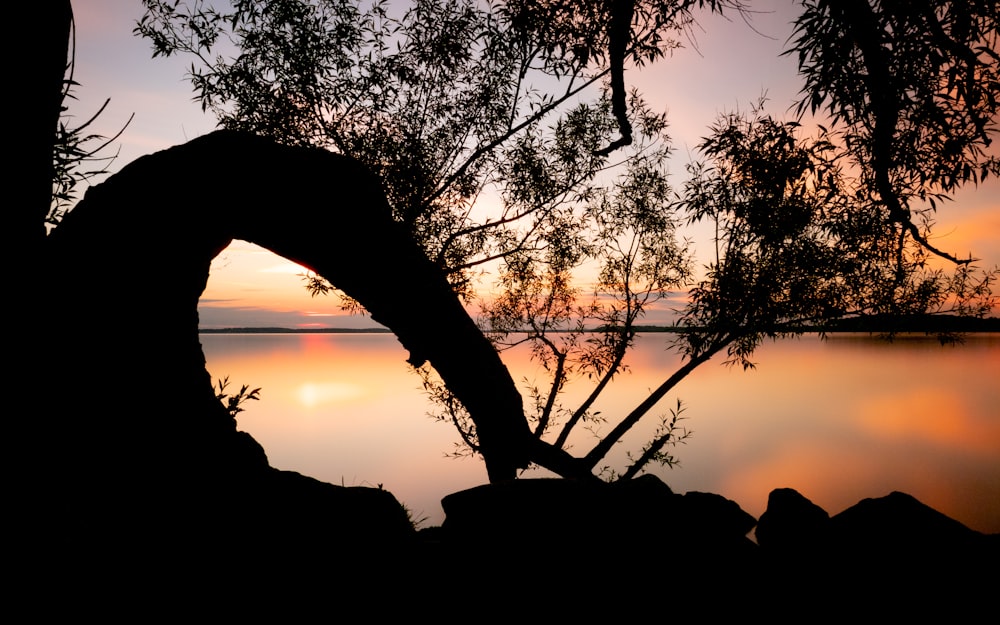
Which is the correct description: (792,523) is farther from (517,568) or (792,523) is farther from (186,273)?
(186,273)

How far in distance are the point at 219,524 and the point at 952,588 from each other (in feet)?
21.4

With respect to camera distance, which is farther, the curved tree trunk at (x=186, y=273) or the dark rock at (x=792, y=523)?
the dark rock at (x=792, y=523)

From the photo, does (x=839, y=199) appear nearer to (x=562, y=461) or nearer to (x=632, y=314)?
(x=632, y=314)

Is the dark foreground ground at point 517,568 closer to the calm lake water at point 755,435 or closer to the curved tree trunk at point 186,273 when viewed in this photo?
the curved tree trunk at point 186,273

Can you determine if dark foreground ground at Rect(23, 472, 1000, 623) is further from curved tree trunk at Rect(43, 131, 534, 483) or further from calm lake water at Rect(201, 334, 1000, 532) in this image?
calm lake water at Rect(201, 334, 1000, 532)

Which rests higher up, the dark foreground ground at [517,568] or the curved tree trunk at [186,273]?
the curved tree trunk at [186,273]

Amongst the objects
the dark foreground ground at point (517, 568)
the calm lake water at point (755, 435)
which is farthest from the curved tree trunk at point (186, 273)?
the calm lake water at point (755, 435)

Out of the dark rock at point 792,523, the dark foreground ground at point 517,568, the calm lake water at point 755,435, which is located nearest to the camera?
the dark foreground ground at point 517,568

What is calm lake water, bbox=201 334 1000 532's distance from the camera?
1984 cm

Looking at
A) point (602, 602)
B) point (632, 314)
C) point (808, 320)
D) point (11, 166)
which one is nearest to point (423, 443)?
point (632, 314)

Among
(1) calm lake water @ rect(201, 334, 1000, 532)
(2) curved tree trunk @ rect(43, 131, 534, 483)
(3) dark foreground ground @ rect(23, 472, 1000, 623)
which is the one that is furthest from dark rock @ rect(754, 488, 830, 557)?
(1) calm lake water @ rect(201, 334, 1000, 532)

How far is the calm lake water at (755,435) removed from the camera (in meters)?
19.8

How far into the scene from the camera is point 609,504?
4914 millimetres

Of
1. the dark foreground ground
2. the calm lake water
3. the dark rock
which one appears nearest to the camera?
the dark foreground ground
